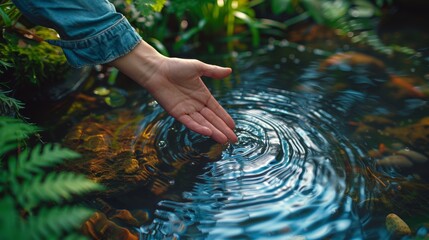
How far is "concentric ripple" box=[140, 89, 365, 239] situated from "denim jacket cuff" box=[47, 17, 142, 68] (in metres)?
0.67

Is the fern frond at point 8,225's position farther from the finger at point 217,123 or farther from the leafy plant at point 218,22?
the leafy plant at point 218,22

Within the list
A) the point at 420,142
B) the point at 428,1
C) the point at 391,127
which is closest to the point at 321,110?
the point at 391,127

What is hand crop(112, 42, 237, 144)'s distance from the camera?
220 centimetres

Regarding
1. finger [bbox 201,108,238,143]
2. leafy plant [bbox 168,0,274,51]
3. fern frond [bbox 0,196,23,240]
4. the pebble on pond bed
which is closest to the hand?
finger [bbox 201,108,238,143]

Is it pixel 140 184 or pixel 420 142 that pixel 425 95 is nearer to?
pixel 420 142

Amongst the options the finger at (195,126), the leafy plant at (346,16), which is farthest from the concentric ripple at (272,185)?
the leafy plant at (346,16)

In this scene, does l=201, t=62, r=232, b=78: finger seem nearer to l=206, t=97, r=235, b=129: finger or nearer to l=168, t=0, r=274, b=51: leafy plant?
l=206, t=97, r=235, b=129: finger

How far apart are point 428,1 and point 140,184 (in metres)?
4.26

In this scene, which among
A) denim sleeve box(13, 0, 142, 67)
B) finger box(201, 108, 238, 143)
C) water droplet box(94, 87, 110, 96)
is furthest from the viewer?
water droplet box(94, 87, 110, 96)

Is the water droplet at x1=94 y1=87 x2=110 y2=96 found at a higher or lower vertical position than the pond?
lower

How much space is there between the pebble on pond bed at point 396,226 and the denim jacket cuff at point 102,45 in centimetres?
166

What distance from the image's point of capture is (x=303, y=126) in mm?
2646

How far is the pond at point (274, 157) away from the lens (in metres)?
1.94

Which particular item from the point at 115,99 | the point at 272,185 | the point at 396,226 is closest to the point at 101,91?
the point at 115,99
